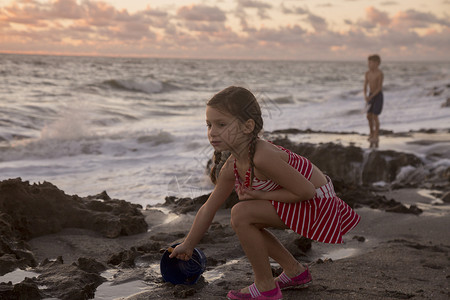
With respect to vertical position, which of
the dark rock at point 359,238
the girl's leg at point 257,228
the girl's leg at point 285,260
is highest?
the girl's leg at point 257,228

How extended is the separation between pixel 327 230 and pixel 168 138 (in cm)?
888

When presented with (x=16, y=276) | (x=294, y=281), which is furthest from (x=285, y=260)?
(x=16, y=276)

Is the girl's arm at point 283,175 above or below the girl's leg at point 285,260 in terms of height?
above

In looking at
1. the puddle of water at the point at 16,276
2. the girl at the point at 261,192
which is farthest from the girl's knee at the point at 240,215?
the puddle of water at the point at 16,276

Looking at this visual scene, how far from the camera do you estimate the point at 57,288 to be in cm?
281

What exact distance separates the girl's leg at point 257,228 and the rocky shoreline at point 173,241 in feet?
0.80

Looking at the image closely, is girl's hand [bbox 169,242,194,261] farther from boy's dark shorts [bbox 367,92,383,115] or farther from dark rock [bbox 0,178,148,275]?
boy's dark shorts [bbox 367,92,383,115]

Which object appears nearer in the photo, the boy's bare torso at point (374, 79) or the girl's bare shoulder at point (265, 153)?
the girl's bare shoulder at point (265, 153)

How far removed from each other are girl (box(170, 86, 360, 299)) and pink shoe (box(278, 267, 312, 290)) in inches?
6.2

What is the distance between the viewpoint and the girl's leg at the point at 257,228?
256 cm

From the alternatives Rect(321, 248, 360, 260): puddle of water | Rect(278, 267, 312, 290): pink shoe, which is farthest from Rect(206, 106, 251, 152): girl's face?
Rect(321, 248, 360, 260): puddle of water

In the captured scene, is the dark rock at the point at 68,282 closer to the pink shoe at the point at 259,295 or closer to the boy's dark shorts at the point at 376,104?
the pink shoe at the point at 259,295

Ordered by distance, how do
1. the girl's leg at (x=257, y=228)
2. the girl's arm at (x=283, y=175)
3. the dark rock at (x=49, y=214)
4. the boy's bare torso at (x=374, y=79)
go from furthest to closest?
the boy's bare torso at (x=374, y=79) → the dark rock at (x=49, y=214) → the girl's leg at (x=257, y=228) → the girl's arm at (x=283, y=175)

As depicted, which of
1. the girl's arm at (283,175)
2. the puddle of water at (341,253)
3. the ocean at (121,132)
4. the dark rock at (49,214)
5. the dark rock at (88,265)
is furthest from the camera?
the ocean at (121,132)
